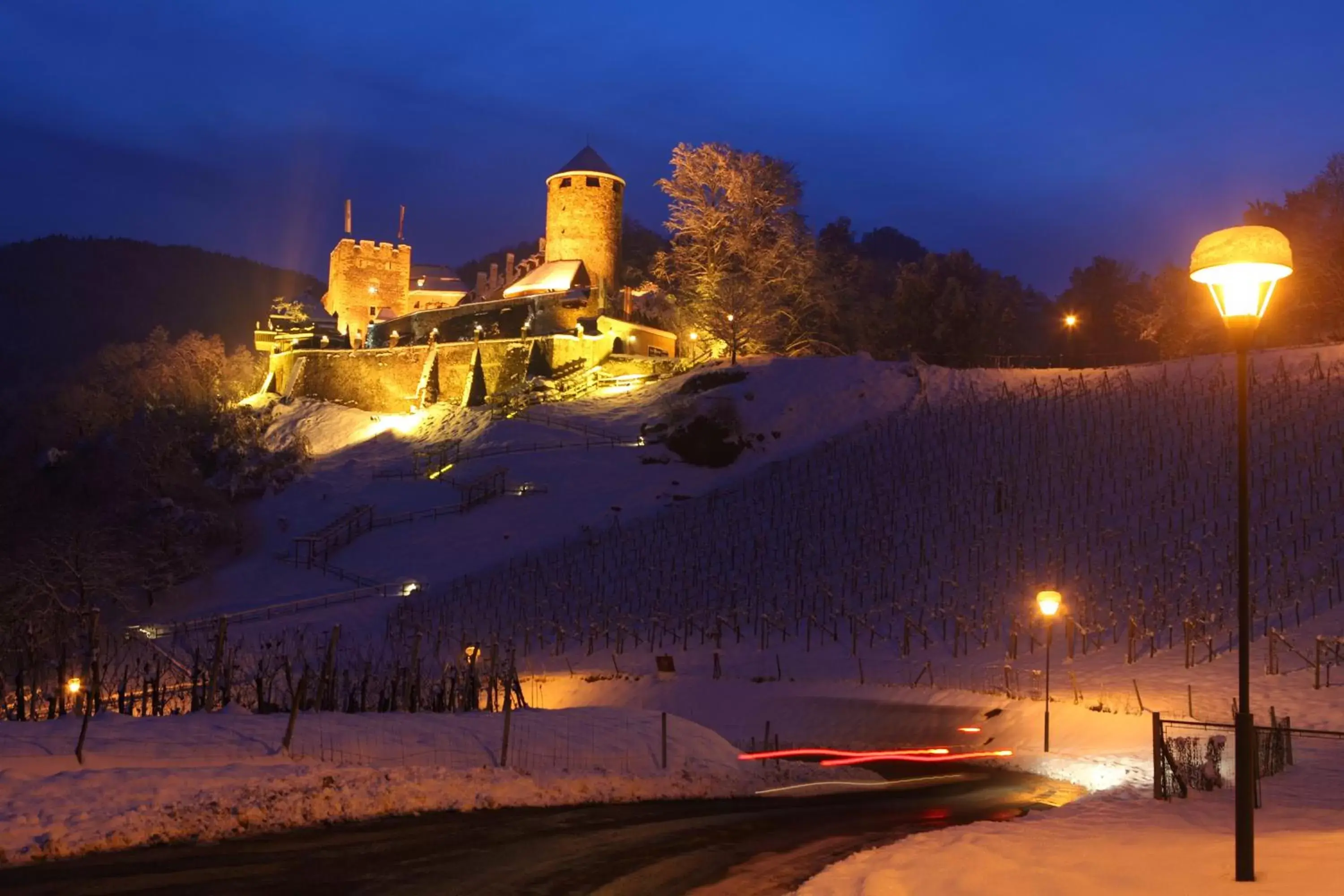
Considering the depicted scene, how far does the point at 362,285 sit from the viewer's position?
81.2m

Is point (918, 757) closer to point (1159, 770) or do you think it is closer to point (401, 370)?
point (1159, 770)

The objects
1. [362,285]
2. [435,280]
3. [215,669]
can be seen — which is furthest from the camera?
[435,280]

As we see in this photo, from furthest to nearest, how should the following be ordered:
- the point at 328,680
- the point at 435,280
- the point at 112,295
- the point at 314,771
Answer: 1. the point at 112,295
2. the point at 435,280
3. the point at 328,680
4. the point at 314,771

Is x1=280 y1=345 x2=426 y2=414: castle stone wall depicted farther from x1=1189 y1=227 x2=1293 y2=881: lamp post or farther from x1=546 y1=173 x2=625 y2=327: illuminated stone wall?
x1=1189 y1=227 x2=1293 y2=881: lamp post

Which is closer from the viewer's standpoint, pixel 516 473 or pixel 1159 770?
pixel 1159 770

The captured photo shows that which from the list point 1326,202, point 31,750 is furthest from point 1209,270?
point 1326,202

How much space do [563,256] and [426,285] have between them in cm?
1725

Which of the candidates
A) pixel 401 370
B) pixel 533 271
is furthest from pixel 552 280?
Answer: pixel 401 370

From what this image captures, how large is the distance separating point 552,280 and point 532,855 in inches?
2434

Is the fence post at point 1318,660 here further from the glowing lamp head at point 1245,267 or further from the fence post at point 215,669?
the fence post at point 215,669

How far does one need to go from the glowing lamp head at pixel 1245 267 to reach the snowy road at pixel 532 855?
564cm

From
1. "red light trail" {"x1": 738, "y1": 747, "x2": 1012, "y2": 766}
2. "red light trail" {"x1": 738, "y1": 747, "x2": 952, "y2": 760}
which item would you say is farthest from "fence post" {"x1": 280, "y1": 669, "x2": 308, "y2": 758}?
"red light trail" {"x1": 738, "y1": 747, "x2": 1012, "y2": 766}

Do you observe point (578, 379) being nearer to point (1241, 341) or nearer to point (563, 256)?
point (563, 256)

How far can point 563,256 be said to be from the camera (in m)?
72.8
